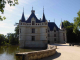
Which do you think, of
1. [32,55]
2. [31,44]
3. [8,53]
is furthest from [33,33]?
[32,55]

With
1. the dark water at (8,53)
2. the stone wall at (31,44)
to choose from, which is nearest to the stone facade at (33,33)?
the stone wall at (31,44)

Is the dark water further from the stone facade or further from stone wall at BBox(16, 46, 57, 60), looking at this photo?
stone wall at BBox(16, 46, 57, 60)

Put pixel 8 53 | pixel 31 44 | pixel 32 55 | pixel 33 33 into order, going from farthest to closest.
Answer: pixel 33 33 → pixel 31 44 → pixel 8 53 → pixel 32 55

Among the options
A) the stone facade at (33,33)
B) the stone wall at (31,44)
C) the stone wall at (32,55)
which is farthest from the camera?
the stone facade at (33,33)

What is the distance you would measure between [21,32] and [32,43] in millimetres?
5086

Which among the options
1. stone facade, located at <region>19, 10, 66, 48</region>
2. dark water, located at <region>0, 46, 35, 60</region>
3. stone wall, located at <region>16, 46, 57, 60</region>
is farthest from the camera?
stone facade, located at <region>19, 10, 66, 48</region>

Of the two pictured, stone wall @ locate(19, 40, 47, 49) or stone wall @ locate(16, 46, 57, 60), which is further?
stone wall @ locate(19, 40, 47, 49)

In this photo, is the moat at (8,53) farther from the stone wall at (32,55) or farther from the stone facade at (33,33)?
the stone wall at (32,55)

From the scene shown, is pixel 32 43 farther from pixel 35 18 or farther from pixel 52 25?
pixel 52 25

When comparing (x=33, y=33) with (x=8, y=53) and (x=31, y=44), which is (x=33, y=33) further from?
(x=8, y=53)

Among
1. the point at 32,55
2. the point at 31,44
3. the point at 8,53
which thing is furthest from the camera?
the point at 31,44

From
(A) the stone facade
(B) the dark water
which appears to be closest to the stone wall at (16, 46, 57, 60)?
(B) the dark water

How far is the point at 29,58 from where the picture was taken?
6.84 m

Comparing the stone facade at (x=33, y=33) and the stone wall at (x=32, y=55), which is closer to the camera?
the stone wall at (x=32, y=55)
